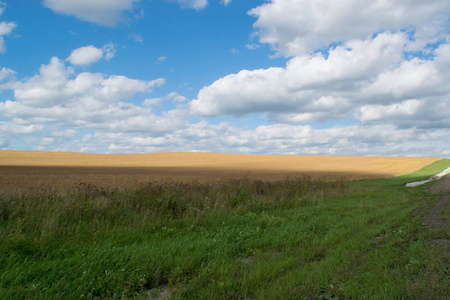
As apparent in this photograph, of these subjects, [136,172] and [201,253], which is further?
[136,172]

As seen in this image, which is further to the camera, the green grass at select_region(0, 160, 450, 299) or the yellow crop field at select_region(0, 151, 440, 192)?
the yellow crop field at select_region(0, 151, 440, 192)

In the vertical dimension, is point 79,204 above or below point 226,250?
above

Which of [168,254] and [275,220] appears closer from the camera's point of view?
[168,254]

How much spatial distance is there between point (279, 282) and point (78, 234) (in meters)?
4.71

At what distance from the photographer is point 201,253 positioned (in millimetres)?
6074

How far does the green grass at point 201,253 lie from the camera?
4.48 m

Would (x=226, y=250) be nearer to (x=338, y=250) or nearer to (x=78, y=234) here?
(x=338, y=250)

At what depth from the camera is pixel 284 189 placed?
15633 millimetres

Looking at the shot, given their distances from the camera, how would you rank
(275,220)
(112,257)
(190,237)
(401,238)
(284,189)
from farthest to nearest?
(284,189), (275,220), (190,237), (401,238), (112,257)

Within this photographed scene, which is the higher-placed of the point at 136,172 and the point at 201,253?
the point at 201,253

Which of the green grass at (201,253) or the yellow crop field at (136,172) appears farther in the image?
the yellow crop field at (136,172)

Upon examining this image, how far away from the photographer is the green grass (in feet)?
14.7

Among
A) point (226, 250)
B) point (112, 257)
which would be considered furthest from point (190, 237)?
point (112, 257)

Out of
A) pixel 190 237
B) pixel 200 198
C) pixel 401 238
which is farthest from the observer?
pixel 200 198
